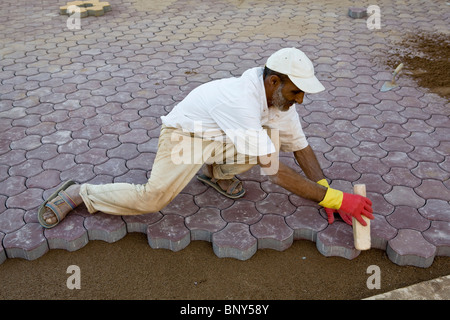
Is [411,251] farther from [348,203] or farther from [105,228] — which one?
[105,228]

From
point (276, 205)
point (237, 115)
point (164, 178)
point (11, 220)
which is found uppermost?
point (237, 115)

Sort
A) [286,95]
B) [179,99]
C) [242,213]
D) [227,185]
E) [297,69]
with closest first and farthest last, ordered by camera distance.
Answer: [297,69] < [286,95] < [242,213] < [227,185] < [179,99]

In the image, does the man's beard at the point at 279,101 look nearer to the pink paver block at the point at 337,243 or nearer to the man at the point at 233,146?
the man at the point at 233,146

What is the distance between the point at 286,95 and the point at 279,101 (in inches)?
2.7

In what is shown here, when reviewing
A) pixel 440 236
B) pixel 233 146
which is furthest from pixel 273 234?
pixel 440 236

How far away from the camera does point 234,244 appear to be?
2.76 metres

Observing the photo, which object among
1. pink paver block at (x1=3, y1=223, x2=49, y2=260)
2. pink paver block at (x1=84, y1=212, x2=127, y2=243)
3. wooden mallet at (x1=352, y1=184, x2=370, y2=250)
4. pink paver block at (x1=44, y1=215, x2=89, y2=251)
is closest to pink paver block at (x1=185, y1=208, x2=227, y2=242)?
pink paver block at (x1=84, y1=212, x2=127, y2=243)

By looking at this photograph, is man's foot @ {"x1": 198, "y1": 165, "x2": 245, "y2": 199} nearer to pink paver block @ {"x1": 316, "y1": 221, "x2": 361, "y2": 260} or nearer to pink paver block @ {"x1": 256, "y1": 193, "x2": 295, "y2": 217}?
pink paver block @ {"x1": 256, "y1": 193, "x2": 295, "y2": 217}

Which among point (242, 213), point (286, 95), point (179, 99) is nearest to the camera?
point (286, 95)

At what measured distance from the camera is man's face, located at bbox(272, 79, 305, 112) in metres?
2.51

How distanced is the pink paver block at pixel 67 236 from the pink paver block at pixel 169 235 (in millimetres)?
439

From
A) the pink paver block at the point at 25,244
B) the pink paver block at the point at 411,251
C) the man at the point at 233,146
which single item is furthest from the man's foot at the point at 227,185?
the pink paver block at the point at 25,244

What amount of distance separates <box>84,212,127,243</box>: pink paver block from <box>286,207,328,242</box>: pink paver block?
3.74 ft
